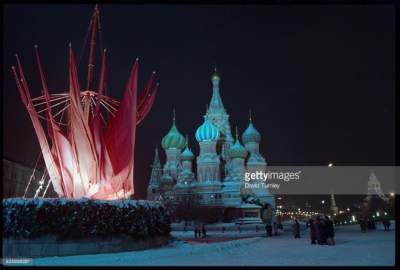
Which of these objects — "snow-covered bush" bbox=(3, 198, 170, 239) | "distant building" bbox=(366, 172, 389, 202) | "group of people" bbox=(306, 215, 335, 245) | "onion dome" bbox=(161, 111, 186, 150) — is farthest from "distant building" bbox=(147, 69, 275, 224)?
"snow-covered bush" bbox=(3, 198, 170, 239)

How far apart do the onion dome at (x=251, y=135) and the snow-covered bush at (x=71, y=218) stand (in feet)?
185

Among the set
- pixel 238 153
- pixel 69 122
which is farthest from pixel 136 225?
pixel 238 153

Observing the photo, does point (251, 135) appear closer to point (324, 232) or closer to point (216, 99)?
point (216, 99)

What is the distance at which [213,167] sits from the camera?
70.1 m

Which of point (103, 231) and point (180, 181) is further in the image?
point (180, 181)

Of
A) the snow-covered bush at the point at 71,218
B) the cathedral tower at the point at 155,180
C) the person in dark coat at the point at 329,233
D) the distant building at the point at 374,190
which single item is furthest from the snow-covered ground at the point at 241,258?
the cathedral tower at the point at 155,180

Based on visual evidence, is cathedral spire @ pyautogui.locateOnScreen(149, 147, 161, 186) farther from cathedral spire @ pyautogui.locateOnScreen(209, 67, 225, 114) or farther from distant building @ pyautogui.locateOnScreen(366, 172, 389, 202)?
distant building @ pyautogui.locateOnScreen(366, 172, 389, 202)

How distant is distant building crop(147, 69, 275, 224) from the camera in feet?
214

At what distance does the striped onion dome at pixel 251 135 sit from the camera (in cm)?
7325

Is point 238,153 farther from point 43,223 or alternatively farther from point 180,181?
point 43,223

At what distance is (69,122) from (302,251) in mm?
9611

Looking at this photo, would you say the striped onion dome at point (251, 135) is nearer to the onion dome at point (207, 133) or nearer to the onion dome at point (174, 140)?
the onion dome at point (207, 133)

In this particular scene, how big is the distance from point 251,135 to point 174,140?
489 inches

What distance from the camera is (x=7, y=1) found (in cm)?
1254
